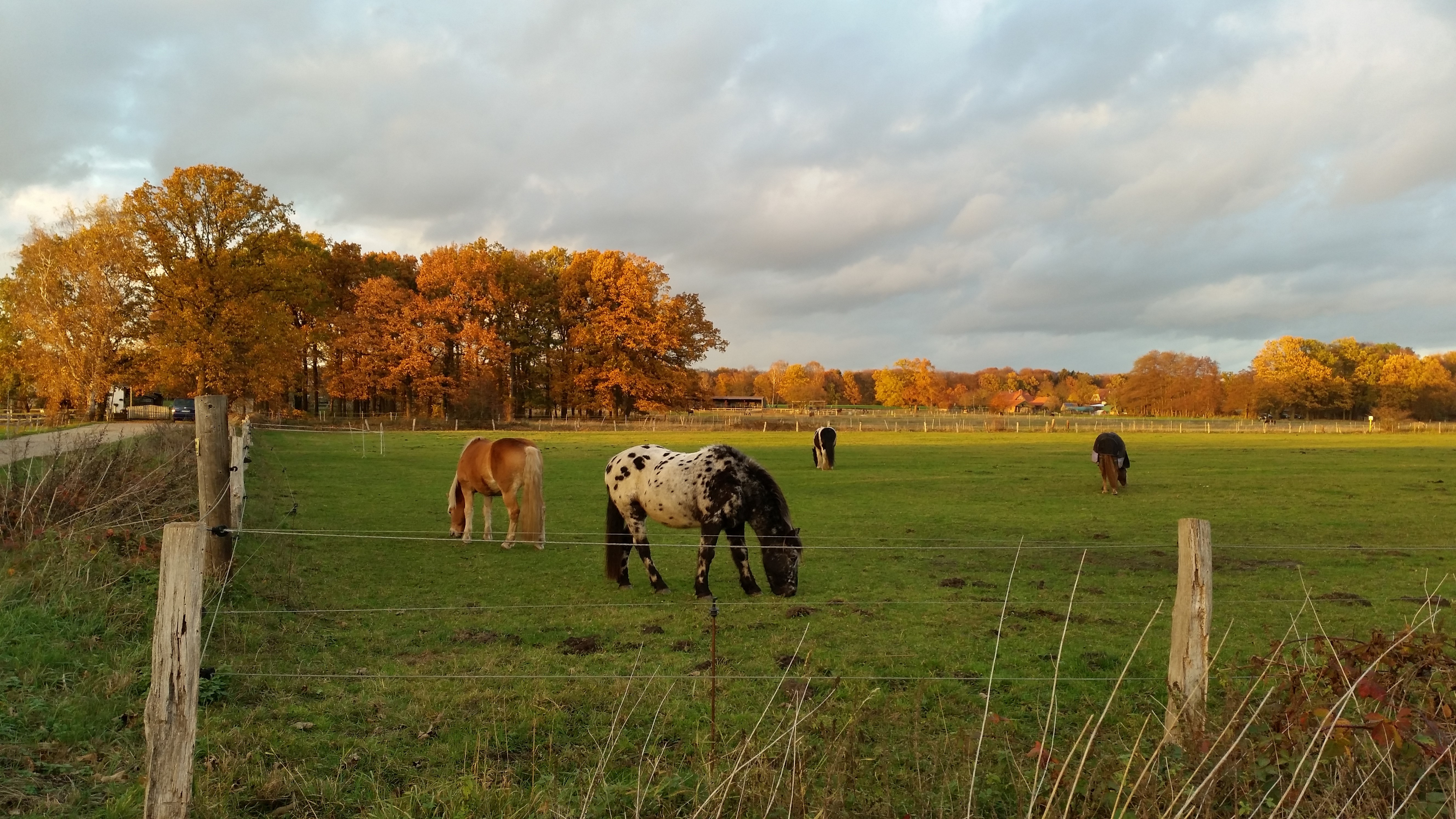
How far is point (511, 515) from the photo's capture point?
1153 cm

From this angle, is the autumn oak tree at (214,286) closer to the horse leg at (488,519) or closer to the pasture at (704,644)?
the pasture at (704,644)

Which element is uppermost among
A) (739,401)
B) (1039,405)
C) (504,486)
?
(739,401)

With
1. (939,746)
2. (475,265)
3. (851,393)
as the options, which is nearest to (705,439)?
(475,265)

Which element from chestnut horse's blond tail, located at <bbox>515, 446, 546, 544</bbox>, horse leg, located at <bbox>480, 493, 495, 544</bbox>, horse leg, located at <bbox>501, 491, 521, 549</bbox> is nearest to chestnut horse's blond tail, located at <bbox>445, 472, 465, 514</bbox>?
horse leg, located at <bbox>480, 493, 495, 544</bbox>

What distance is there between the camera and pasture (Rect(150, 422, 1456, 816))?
3.80m

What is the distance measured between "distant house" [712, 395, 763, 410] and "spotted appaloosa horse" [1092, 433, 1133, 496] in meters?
106

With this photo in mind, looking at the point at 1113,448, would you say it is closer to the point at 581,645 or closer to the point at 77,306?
the point at 581,645

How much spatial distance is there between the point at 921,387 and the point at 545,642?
13293 cm

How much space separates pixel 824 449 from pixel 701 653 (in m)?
19.3

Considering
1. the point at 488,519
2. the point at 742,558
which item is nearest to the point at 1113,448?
the point at 742,558

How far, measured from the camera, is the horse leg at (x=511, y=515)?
1130 cm

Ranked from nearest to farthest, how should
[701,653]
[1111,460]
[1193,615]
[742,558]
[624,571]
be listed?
1. [1193,615]
2. [701,653]
3. [742,558]
4. [624,571]
5. [1111,460]

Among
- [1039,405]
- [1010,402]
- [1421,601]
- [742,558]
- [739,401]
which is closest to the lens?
[1421,601]

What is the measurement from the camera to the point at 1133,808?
335cm
